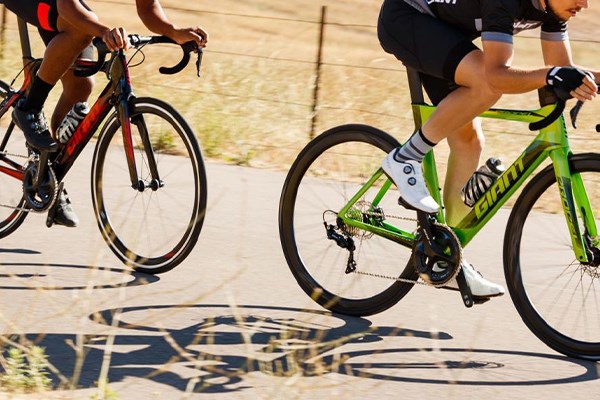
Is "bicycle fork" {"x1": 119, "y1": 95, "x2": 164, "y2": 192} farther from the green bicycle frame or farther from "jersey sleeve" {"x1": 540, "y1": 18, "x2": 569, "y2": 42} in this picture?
"jersey sleeve" {"x1": 540, "y1": 18, "x2": 569, "y2": 42}

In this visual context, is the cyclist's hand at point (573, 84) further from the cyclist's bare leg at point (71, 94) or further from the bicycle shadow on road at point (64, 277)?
the cyclist's bare leg at point (71, 94)

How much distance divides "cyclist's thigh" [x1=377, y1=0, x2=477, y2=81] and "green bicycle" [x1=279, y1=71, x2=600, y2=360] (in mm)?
192

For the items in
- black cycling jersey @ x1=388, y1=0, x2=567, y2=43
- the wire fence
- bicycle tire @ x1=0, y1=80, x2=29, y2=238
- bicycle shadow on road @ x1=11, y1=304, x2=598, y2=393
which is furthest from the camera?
the wire fence

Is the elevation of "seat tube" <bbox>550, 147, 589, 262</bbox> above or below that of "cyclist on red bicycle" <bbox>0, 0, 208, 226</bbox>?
below

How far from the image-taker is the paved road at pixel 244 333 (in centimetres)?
518

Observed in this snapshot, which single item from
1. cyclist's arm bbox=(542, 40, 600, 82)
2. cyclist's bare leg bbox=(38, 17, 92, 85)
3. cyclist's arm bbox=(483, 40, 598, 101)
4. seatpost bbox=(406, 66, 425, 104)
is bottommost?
cyclist's arm bbox=(483, 40, 598, 101)

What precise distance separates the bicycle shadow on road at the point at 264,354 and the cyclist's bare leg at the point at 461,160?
596 millimetres

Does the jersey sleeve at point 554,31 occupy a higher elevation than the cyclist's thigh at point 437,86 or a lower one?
higher

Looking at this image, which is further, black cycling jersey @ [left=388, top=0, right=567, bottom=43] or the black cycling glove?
black cycling jersey @ [left=388, top=0, right=567, bottom=43]

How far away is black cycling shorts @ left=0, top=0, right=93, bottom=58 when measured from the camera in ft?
21.9

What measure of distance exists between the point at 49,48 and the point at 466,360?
2730 mm

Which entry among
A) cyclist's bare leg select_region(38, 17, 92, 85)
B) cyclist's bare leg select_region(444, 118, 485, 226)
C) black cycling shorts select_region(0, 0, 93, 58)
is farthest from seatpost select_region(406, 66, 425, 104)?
black cycling shorts select_region(0, 0, 93, 58)

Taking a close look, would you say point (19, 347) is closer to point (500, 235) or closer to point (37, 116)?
point (37, 116)

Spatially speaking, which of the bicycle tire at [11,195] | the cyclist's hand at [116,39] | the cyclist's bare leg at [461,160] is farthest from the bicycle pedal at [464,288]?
the bicycle tire at [11,195]
